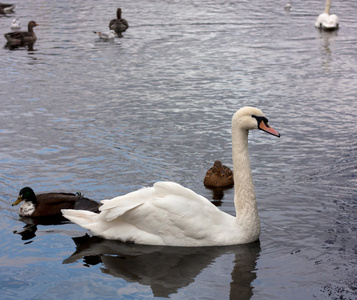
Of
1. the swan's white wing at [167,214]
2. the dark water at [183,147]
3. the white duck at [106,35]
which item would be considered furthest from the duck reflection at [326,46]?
the swan's white wing at [167,214]

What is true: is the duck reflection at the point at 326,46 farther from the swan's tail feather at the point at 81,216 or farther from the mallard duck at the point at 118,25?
the swan's tail feather at the point at 81,216

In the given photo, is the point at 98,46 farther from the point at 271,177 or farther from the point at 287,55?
the point at 271,177

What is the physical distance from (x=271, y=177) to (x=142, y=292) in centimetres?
394

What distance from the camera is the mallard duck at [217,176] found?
32.7 feet

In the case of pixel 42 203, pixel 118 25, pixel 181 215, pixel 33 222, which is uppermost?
pixel 118 25

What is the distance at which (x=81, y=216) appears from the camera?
8156 millimetres

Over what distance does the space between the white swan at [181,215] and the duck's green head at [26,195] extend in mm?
976

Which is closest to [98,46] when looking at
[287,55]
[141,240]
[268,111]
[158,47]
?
[158,47]

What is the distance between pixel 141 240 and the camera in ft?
26.0

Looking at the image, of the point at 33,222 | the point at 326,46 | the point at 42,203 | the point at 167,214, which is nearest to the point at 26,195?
the point at 42,203

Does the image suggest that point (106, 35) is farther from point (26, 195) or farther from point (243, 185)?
point (243, 185)

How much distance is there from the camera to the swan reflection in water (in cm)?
704

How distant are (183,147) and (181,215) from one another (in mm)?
4213

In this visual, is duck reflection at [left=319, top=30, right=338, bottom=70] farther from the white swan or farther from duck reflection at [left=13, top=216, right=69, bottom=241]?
duck reflection at [left=13, top=216, right=69, bottom=241]
